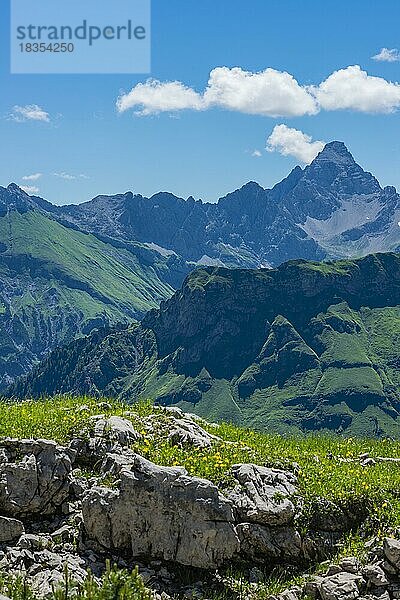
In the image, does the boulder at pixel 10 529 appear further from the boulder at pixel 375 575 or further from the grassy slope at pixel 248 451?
the boulder at pixel 375 575

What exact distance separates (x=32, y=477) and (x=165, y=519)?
359 cm

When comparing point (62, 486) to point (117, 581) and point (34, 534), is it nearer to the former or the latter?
point (34, 534)

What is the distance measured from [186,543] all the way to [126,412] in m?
6.43

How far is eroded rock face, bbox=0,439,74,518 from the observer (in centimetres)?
1559

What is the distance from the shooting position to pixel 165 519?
14.8 meters

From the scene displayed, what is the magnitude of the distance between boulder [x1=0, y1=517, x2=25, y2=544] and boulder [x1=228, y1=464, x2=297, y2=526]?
504 cm

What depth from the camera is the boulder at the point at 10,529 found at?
14859 millimetres

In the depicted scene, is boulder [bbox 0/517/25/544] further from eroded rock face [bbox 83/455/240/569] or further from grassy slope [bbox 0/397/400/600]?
grassy slope [bbox 0/397/400/600]

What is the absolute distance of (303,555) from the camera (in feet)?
Answer: 49.6

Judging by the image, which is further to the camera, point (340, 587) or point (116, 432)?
point (116, 432)

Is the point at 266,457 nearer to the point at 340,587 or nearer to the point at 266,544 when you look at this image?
the point at 266,544

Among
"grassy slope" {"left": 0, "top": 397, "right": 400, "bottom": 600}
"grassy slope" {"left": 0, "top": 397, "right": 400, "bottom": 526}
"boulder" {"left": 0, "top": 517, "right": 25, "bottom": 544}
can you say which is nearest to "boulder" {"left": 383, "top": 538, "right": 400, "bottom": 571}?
"grassy slope" {"left": 0, "top": 397, "right": 400, "bottom": 600}

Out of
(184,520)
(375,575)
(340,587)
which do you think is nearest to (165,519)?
(184,520)

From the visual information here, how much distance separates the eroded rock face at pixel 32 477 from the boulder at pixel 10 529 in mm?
449
